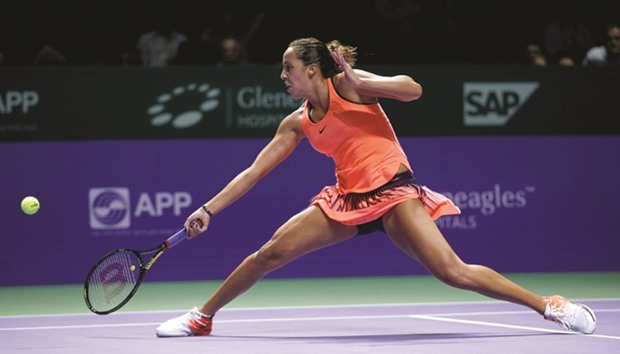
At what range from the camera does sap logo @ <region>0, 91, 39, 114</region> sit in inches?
444

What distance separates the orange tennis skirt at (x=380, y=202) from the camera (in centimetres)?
705

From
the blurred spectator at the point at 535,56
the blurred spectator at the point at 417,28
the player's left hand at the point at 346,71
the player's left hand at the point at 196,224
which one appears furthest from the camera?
the blurred spectator at the point at 417,28

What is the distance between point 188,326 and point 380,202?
1.37m

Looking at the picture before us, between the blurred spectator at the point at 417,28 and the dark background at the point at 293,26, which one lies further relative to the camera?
the blurred spectator at the point at 417,28

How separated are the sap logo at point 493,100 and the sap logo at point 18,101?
394 centimetres

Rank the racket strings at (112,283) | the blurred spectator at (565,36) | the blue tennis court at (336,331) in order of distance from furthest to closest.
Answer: the blurred spectator at (565,36) → the racket strings at (112,283) → the blue tennis court at (336,331)

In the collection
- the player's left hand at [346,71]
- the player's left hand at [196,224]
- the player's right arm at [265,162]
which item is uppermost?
the player's left hand at [346,71]

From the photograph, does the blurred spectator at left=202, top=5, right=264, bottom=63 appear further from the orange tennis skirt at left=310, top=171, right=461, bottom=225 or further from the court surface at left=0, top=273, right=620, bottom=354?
the orange tennis skirt at left=310, top=171, right=461, bottom=225

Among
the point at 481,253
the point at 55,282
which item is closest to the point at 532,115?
the point at 481,253

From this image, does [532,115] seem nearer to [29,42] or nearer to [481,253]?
[481,253]

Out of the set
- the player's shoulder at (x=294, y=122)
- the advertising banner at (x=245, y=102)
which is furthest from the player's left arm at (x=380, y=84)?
the advertising banner at (x=245, y=102)

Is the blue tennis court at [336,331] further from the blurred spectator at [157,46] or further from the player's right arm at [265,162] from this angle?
the blurred spectator at [157,46]

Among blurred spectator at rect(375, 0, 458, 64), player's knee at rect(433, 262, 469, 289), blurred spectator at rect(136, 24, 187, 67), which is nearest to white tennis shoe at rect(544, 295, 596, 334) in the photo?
player's knee at rect(433, 262, 469, 289)

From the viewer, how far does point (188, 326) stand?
7484 millimetres
